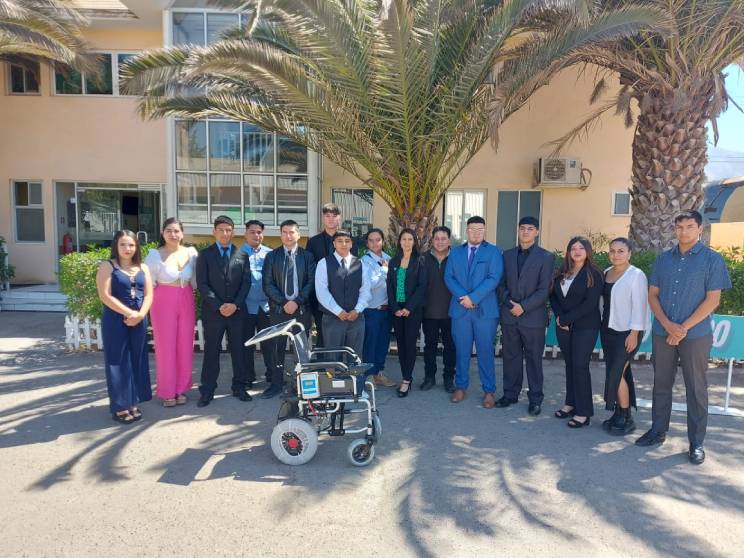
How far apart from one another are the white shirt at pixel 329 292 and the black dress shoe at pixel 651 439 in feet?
9.25

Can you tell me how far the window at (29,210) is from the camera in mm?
12305

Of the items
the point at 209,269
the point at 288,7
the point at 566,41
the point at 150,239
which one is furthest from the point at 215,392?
the point at 150,239

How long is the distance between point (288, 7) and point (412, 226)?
3217 mm

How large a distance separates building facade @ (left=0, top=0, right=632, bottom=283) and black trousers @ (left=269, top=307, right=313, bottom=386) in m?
6.09

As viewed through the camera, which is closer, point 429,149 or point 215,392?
point 215,392

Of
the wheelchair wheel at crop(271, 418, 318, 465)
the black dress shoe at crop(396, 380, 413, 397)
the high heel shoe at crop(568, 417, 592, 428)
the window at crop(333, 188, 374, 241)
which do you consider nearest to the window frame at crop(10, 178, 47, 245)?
the window at crop(333, 188, 374, 241)

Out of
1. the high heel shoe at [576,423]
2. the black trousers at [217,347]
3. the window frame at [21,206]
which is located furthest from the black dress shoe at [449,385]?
the window frame at [21,206]

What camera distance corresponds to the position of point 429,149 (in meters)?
6.70

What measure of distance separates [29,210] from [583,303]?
13.1 metres

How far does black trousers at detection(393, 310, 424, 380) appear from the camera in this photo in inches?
218

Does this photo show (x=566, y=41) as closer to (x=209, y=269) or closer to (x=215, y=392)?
(x=209, y=269)

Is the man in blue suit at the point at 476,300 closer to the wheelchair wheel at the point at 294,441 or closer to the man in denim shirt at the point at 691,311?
the man in denim shirt at the point at 691,311

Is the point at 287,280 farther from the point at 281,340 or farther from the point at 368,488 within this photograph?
the point at 368,488

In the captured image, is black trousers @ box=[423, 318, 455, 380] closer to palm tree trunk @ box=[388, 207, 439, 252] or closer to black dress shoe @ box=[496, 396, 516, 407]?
black dress shoe @ box=[496, 396, 516, 407]
